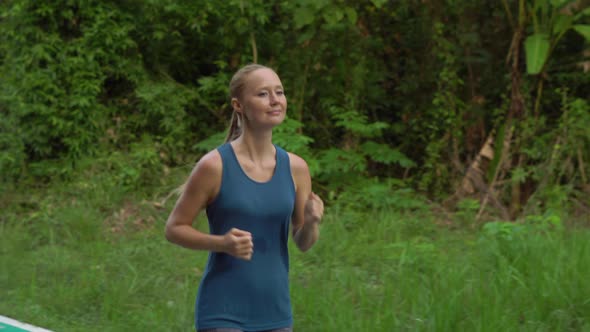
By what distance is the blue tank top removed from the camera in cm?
306

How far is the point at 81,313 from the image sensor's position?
582 centimetres

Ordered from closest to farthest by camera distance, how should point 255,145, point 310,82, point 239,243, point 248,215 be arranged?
point 239,243
point 248,215
point 255,145
point 310,82

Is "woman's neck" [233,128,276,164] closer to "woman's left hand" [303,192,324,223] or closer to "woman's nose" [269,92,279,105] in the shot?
"woman's nose" [269,92,279,105]

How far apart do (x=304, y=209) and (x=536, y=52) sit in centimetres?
579

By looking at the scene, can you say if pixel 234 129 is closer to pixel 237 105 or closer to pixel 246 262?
pixel 237 105

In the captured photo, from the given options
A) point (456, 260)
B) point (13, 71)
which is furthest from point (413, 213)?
point (13, 71)

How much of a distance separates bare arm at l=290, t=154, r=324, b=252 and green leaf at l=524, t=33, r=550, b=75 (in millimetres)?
5486

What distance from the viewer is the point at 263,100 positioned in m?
3.11

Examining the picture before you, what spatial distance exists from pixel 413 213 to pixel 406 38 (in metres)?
2.92

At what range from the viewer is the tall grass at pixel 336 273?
16.2 feet

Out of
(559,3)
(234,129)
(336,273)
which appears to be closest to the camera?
(234,129)

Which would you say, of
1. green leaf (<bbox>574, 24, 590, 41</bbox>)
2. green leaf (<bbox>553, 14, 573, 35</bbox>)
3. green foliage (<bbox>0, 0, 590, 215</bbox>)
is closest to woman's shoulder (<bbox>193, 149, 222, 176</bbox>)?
green foliage (<bbox>0, 0, 590, 215</bbox>)

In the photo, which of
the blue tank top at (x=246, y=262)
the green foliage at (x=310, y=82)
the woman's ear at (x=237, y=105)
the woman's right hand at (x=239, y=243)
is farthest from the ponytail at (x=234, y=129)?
the green foliage at (x=310, y=82)

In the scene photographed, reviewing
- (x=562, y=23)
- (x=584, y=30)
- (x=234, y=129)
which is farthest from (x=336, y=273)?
(x=562, y=23)
